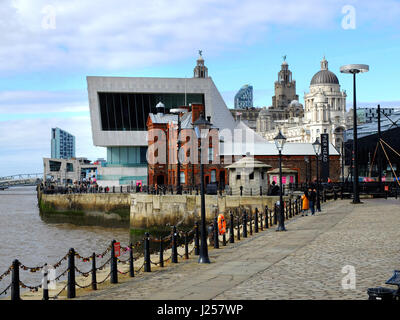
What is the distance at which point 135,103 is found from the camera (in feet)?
277

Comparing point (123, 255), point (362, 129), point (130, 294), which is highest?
point (362, 129)

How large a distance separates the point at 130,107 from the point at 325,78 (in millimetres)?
110228

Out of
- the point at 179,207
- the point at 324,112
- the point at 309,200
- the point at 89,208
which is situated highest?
the point at 324,112

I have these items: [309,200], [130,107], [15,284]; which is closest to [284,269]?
[15,284]

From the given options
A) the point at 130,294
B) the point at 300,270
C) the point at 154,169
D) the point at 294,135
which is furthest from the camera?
the point at 294,135

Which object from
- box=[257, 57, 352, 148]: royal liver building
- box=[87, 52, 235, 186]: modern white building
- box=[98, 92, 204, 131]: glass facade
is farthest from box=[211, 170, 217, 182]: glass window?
box=[257, 57, 352, 148]: royal liver building

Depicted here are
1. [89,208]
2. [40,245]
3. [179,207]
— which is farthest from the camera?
[89,208]

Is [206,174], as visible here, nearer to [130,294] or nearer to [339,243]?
[339,243]

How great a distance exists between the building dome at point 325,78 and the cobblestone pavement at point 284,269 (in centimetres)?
16280

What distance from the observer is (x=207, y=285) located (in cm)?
1252

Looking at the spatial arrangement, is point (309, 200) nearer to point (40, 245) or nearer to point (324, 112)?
point (40, 245)

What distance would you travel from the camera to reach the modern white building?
83.0 meters

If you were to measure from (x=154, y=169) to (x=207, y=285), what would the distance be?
56.2 meters
